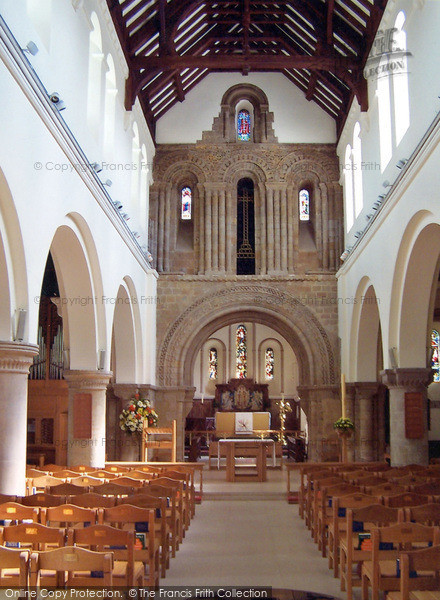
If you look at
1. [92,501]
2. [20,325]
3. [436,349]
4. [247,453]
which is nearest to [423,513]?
[92,501]

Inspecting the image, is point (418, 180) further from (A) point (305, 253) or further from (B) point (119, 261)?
(A) point (305, 253)

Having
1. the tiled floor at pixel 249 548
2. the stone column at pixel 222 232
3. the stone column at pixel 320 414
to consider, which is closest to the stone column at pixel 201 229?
the stone column at pixel 222 232

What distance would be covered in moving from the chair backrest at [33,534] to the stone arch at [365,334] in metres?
12.8

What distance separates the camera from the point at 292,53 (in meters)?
19.7

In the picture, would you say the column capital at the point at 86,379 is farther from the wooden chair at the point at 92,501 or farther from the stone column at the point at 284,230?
the stone column at the point at 284,230

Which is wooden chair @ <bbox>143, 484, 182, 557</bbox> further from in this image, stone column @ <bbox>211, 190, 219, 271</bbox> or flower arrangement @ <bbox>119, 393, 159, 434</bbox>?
stone column @ <bbox>211, 190, 219, 271</bbox>

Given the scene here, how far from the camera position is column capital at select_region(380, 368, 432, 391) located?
14000 mm

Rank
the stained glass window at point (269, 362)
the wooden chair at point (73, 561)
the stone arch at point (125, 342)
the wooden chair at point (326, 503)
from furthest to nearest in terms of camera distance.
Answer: the stained glass window at point (269, 362), the stone arch at point (125, 342), the wooden chair at point (326, 503), the wooden chair at point (73, 561)

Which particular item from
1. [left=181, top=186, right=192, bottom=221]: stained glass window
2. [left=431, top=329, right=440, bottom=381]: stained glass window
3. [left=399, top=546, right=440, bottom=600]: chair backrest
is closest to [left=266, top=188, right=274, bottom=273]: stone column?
[left=181, top=186, right=192, bottom=221]: stained glass window

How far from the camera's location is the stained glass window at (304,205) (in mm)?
21969

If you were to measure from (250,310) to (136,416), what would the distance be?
208 inches

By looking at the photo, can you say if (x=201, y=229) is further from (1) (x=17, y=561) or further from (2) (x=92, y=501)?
(1) (x=17, y=561)

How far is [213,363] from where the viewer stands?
3100cm

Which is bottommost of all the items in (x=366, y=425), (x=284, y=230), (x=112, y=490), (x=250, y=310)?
(x=112, y=490)
